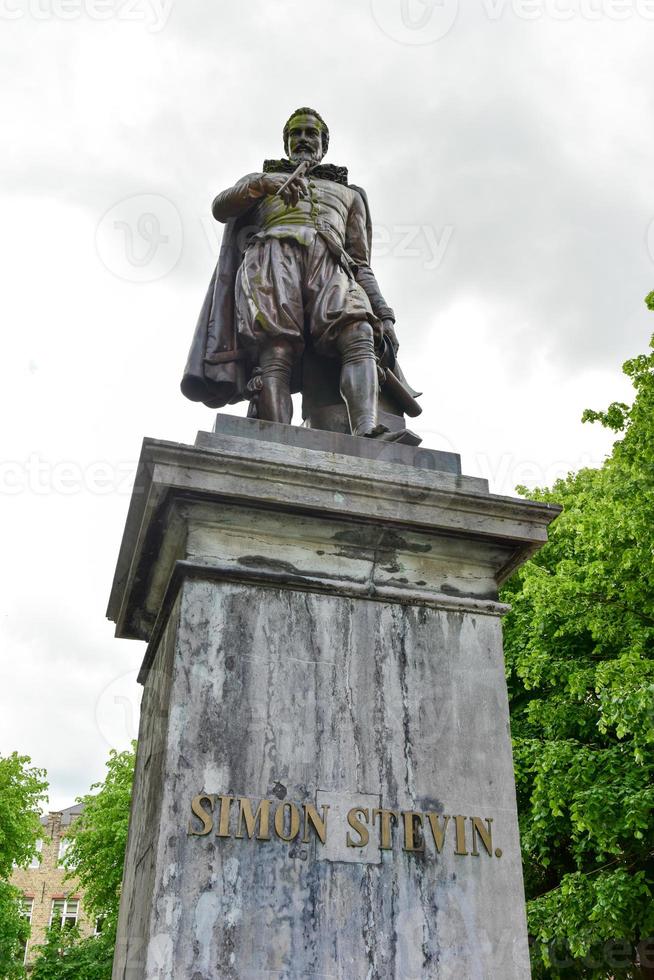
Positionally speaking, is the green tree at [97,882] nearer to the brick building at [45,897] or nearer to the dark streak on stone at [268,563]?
the dark streak on stone at [268,563]

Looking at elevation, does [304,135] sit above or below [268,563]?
above

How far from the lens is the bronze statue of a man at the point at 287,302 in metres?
5.89

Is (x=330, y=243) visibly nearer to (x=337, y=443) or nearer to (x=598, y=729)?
(x=337, y=443)

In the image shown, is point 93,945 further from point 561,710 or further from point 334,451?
point 334,451

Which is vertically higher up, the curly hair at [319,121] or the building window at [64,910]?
the curly hair at [319,121]

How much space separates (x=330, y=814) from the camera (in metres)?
4.18

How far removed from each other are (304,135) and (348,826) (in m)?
4.82

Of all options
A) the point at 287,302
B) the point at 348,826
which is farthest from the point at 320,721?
the point at 287,302

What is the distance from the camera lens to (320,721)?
14.3 feet

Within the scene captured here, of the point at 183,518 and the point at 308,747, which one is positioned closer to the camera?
the point at 308,747

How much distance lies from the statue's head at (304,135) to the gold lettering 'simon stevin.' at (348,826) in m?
4.57

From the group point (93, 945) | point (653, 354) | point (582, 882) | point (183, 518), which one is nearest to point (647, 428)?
point (653, 354)

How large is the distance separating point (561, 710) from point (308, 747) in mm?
11415

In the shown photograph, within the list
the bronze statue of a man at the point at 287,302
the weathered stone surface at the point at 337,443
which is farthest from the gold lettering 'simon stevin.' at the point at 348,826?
the bronze statue of a man at the point at 287,302
